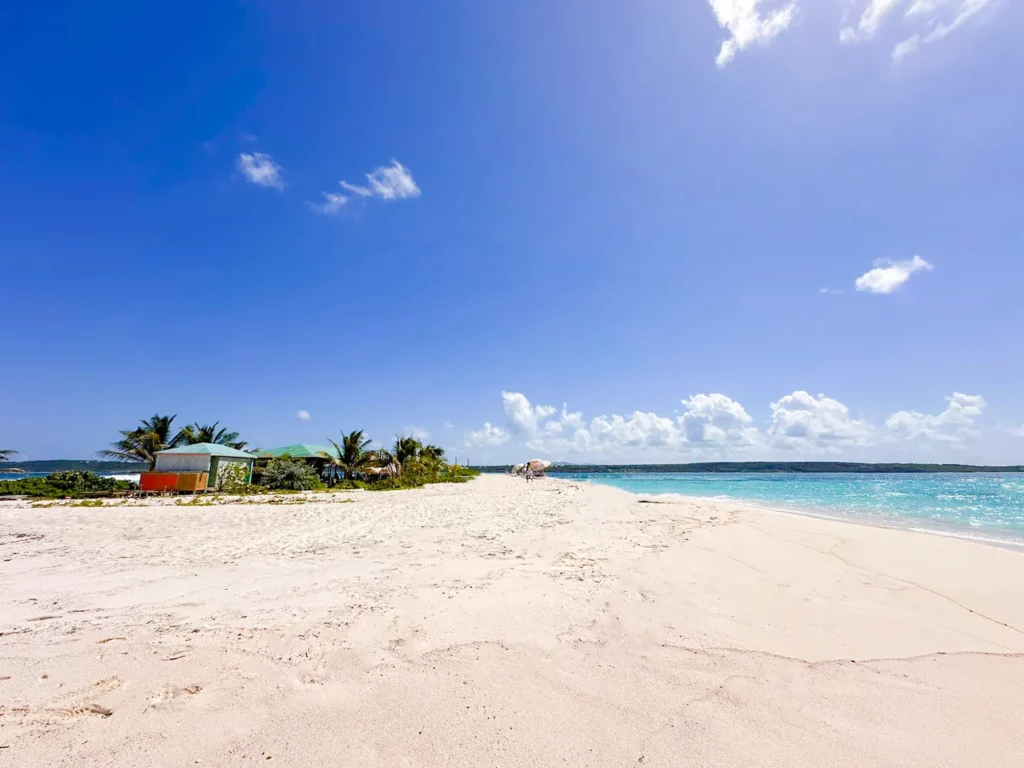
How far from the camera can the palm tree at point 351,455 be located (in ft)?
99.6

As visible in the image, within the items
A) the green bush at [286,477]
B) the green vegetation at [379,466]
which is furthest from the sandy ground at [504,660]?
the green vegetation at [379,466]

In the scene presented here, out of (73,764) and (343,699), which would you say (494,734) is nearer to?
(343,699)

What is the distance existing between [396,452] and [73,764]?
36.0 metres

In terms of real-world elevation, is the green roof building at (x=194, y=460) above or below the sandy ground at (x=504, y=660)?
above

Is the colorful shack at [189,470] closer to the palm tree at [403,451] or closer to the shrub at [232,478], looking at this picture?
the shrub at [232,478]

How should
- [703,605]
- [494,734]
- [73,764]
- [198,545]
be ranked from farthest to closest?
[198,545], [703,605], [494,734], [73,764]

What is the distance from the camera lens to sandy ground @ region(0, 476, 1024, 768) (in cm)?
262

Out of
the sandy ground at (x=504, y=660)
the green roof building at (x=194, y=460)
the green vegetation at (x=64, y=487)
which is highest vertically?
the green roof building at (x=194, y=460)

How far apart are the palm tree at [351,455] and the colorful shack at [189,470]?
741 centimetres

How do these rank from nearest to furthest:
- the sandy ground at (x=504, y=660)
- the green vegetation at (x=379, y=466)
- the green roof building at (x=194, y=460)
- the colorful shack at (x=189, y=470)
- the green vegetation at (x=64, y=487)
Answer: the sandy ground at (x=504, y=660)
the green vegetation at (x=64, y=487)
the colorful shack at (x=189, y=470)
the green roof building at (x=194, y=460)
the green vegetation at (x=379, y=466)

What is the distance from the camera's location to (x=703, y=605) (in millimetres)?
5227

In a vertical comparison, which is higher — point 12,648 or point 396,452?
point 396,452

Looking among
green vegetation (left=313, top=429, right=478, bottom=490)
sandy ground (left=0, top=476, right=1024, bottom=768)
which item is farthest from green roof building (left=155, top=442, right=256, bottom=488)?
sandy ground (left=0, top=476, right=1024, bottom=768)

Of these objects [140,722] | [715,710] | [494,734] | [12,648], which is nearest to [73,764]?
[140,722]
